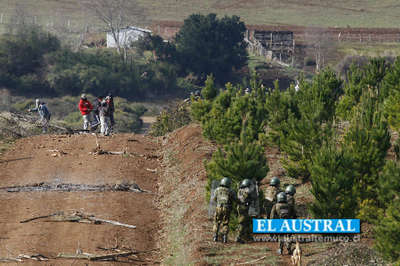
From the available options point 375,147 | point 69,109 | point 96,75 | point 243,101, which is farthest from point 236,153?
point 96,75

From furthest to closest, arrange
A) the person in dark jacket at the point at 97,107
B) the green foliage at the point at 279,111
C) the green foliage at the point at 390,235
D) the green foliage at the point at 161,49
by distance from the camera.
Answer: the green foliage at the point at 161,49 → the person in dark jacket at the point at 97,107 → the green foliage at the point at 279,111 → the green foliage at the point at 390,235

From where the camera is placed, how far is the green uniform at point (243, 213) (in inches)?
621

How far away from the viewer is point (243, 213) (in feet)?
51.9

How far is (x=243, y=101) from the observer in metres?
25.3

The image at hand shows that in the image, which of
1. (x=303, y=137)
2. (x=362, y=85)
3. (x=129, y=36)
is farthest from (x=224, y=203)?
(x=129, y=36)

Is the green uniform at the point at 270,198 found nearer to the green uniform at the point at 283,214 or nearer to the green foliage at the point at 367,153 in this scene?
the green uniform at the point at 283,214

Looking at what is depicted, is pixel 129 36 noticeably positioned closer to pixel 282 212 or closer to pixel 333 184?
pixel 333 184

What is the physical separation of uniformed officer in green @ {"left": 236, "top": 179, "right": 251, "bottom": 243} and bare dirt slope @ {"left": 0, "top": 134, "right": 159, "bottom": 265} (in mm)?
2141

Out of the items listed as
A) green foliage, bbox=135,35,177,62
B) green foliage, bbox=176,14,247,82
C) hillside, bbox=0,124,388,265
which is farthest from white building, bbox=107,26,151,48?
hillside, bbox=0,124,388,265

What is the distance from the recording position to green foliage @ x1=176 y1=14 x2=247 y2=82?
259 ft

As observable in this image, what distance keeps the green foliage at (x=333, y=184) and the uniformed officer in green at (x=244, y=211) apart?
1561mm

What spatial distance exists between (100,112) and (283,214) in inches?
649

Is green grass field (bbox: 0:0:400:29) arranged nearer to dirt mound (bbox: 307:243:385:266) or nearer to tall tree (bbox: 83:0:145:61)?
tall tree (bbox: 83:0:145:61)

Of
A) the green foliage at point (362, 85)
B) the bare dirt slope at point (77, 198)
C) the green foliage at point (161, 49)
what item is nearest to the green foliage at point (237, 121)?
the bare dirt slope at point (77, 198)
